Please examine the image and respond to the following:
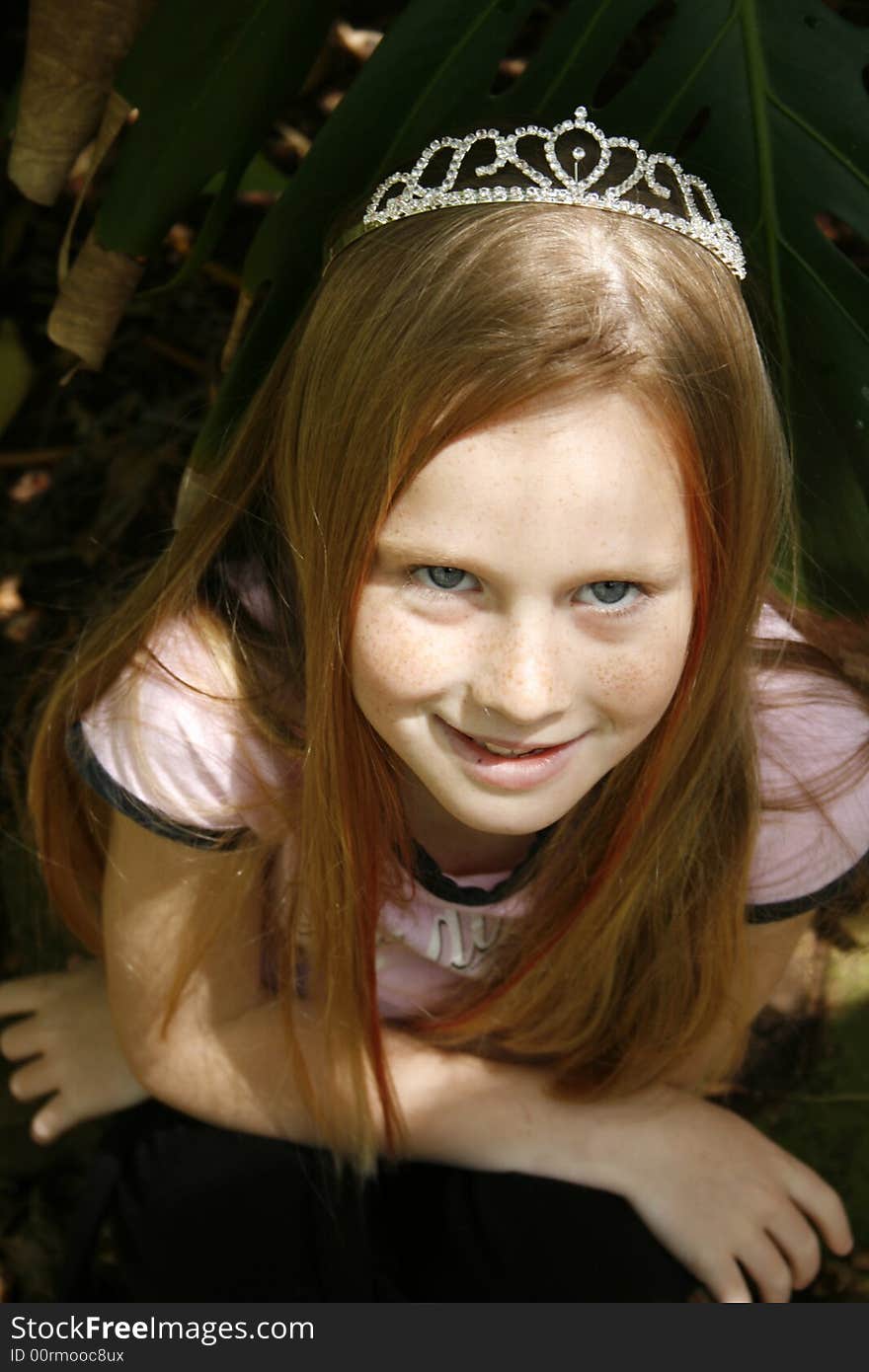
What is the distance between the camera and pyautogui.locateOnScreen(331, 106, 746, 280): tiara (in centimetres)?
89

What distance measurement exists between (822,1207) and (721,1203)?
0.11 metres

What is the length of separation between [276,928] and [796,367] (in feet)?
2.04

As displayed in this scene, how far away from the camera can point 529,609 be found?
0.87m

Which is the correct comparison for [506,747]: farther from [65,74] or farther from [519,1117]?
[65,74]

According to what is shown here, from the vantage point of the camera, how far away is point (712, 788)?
3.63 ft

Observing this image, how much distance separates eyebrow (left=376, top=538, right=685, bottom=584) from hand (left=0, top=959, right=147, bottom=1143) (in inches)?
31.1

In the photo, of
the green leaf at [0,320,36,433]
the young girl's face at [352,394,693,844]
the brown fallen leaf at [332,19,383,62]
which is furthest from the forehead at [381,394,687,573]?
the brown fallen leaf at [332,19,383,62]

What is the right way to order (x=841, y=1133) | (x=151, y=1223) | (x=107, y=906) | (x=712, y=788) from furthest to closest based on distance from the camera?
(x=841, y=1133), (x=151, y=1223), (x=107, y=906), (x=712, y=788)

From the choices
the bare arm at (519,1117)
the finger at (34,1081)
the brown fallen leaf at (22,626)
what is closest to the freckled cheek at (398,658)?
the bare arm at (519,1117)

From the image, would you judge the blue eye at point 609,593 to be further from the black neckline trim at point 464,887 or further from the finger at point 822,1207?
the finger at point 822,1207

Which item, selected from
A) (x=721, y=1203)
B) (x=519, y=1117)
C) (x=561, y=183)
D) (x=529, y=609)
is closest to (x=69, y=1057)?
(x=519, y=1117)

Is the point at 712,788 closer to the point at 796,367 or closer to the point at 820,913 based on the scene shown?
the point at 796,367

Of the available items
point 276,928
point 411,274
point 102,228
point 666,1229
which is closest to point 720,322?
point 411,274

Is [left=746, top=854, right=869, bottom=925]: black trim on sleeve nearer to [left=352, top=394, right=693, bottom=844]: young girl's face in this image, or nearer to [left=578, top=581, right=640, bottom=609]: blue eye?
[left=352, top=394, right=693, bottom=844]: young girl's face
